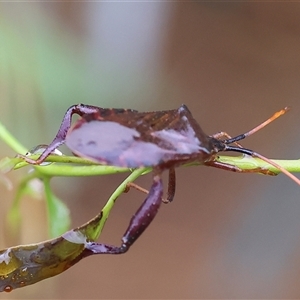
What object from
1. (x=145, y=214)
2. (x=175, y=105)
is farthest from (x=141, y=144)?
(x=175, y=105)

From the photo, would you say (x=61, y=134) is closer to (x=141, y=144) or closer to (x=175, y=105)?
(x=141, y=144)

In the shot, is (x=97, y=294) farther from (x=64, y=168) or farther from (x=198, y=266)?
(x=64, y=168)

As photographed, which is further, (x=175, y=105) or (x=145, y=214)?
(x=175, y=105)

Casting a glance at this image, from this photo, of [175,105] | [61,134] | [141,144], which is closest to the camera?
[141,144]

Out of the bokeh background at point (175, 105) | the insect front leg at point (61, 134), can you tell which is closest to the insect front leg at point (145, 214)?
the insect front leg at point (61, 134)

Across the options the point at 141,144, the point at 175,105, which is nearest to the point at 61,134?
the point at 141,144

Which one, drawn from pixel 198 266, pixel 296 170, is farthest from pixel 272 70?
pixel 296 170

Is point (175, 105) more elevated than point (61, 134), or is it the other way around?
point (175, 105)

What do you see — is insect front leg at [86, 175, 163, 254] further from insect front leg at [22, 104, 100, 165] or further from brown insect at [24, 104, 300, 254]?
insect front leg at [22, 104, 100, 165]

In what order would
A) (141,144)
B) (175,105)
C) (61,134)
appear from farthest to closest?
(175,105)
(61,134)
(141,144)
